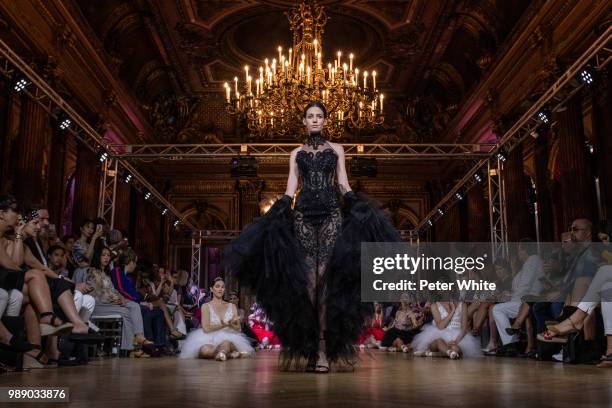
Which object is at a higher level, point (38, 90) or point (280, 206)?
point (38, 90)

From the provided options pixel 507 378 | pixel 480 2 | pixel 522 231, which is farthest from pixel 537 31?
pixel 507 378

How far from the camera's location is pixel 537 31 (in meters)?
11.5

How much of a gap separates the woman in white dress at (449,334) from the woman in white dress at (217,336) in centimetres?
223

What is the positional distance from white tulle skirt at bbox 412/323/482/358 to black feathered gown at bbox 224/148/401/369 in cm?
318

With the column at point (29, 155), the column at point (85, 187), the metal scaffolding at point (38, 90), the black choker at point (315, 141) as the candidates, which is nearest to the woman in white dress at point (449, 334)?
the black choker at point (315, 141)

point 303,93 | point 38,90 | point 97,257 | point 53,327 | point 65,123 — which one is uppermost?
point 303,93

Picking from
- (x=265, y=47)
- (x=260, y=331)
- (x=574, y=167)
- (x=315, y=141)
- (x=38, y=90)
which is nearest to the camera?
(x=315, y=141)

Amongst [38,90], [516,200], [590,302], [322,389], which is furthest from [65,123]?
[516,200]

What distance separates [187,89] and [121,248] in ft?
38.2

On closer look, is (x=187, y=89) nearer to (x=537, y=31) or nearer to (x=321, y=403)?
(x=537, y=31)

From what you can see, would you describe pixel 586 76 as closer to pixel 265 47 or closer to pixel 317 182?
pixel 317 182

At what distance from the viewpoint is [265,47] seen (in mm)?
17250

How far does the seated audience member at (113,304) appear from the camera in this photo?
7309 mm

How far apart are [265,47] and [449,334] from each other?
1192 cm
